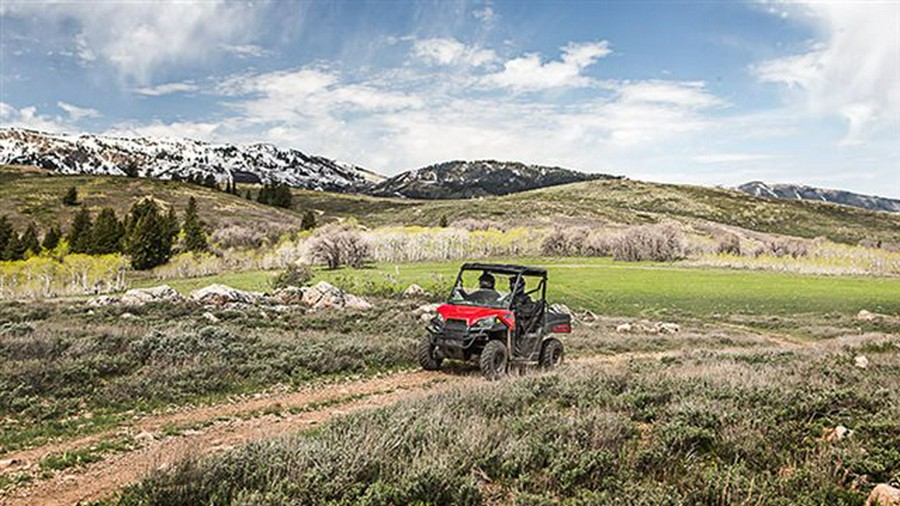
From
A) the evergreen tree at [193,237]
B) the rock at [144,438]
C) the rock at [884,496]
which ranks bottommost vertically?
the rock at [144,438]

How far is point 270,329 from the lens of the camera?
19594 mm

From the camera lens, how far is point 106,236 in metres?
73.1

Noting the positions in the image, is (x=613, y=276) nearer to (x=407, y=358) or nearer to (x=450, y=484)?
(x=407, y=358)

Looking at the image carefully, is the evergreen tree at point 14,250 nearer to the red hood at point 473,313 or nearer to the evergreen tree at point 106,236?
the evergreen tree at point 106,236

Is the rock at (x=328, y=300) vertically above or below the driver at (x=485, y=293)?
below

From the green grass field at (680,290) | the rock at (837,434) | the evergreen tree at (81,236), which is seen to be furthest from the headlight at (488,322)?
the evergreen tree at (81,236)

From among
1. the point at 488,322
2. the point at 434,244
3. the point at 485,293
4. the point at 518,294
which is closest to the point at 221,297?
the point at 485,293

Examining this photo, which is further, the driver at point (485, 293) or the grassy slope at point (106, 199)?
the grassy slope at point (106, 199)

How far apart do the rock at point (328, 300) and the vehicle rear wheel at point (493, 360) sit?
15.2 m

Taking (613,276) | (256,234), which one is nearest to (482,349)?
(613,276)

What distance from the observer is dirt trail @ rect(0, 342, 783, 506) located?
638cm

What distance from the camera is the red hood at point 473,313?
12820 millimetres

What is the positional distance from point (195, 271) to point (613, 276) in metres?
42.5

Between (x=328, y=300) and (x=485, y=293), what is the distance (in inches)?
621
